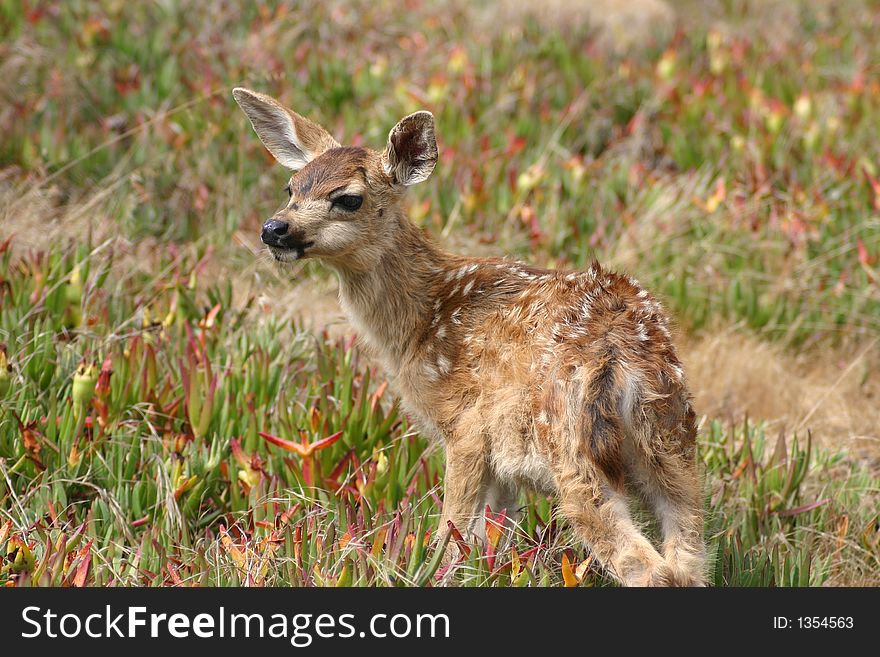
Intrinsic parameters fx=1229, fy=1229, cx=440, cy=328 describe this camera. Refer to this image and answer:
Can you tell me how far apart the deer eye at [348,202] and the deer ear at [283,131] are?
1.98 feet

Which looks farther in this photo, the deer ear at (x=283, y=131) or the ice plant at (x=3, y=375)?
the deer ear at (x=283, y=131)

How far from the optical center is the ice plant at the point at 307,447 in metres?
4.85

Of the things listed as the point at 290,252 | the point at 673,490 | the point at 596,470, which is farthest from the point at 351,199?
the point at 673,490

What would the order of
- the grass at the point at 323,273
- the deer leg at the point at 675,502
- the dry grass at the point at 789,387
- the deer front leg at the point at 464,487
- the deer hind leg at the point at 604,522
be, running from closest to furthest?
the deer hind leg at the point at 604,522 → the deer leg at the point at 675,502 → the deer front leg at the point at 464,487 → the grass at the point at 323,273 → the dry grass at the point at 789,387

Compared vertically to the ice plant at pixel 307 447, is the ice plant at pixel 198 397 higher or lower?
higher

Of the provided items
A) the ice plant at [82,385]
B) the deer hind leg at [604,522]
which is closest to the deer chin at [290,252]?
the ice plant at [82,385]

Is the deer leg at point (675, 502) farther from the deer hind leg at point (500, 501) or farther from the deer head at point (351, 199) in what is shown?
the deer head at point (351, 199)

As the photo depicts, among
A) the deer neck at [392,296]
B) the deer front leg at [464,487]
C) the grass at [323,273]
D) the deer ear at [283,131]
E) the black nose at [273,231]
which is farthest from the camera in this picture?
the deer ear at [283,131]

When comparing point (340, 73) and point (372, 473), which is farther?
point (340, 73)

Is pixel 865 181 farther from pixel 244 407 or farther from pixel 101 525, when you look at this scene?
pixel 101 525

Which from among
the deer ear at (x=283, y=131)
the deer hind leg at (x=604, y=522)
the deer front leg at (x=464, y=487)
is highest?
the deer ear at (x=283, y=131)
